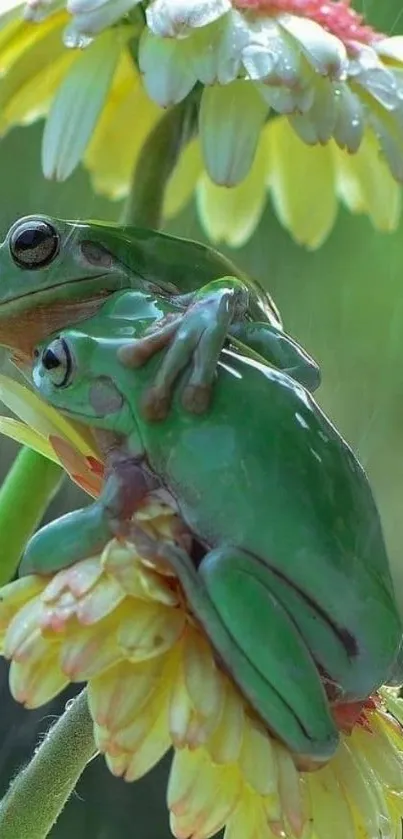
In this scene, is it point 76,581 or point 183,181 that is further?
point 183,181

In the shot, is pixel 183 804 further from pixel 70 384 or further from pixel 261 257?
pixel 261 257

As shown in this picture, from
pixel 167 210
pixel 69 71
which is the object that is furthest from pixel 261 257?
pixel 69 71

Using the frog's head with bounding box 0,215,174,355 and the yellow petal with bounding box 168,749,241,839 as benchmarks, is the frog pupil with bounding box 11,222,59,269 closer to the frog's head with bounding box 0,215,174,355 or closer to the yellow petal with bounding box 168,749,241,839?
the frog's head with bounding box 0,215,174,355

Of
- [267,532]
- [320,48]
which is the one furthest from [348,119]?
[267,532]

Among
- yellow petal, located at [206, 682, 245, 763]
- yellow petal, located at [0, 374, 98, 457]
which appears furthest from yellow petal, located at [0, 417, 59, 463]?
yellow petal, located at [206, 682, 245, 763]

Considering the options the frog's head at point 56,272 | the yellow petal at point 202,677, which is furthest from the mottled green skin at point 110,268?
the yellow petal at point 202,677

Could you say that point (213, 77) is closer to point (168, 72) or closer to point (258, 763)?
point (168, 72)

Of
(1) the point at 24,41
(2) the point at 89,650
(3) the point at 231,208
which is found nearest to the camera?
(2) the point at 89,650

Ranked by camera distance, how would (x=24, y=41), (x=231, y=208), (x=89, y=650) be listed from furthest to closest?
(x=231, y=208) < (x=24, y=41) < (x=89, y=650)
